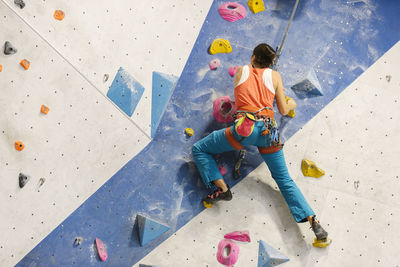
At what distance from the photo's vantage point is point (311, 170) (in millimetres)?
2607

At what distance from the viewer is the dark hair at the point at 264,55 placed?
224 cm

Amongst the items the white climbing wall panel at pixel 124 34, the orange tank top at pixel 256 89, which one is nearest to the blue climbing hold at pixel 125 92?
the white climbing wall panel at pixel 124 34

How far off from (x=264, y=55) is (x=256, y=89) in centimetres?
21

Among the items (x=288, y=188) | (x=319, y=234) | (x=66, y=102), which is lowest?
(x=319, y=234)

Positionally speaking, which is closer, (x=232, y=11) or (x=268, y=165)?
(x=268, y=165)

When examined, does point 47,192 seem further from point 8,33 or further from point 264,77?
point 264,77

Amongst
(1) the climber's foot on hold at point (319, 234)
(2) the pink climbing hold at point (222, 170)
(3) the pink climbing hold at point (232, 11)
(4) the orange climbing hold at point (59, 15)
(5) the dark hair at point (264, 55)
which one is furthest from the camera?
(3) the pink climbing hold at point (232, 11)

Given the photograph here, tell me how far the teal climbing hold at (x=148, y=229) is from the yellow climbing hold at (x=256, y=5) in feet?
5.56

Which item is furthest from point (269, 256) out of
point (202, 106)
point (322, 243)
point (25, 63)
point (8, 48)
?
point (8, 48)

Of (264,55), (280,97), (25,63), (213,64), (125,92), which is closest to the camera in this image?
(264,55)

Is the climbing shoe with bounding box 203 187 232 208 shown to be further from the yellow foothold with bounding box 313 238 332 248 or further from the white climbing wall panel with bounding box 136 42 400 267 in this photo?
the yellow foothold with bounding box 313 238 332 248

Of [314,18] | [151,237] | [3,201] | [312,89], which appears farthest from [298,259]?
[3,201]

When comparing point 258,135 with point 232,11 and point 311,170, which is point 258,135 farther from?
point 232,11

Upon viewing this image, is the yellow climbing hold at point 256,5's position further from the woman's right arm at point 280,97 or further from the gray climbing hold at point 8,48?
the gray climbing hold at point 8,48
